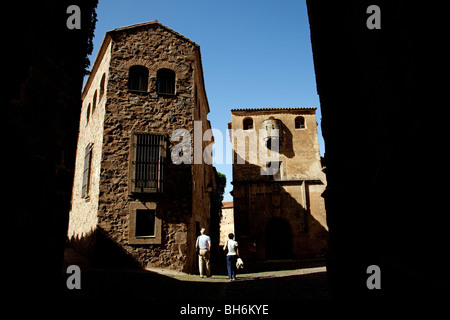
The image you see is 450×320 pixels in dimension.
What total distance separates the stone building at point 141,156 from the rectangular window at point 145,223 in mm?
35

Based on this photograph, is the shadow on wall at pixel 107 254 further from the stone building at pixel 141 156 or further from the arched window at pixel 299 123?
the arched window at pixel 299 123

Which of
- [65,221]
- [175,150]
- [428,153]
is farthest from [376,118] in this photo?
[175,150]

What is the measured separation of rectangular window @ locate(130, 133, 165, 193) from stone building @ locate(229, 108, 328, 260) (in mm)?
9787

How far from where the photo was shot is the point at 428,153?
2598 mm

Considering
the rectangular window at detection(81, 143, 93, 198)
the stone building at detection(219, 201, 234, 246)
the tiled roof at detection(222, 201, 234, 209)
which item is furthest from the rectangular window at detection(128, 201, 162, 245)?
the tiled roof at detection(222, 201, 234, 209)

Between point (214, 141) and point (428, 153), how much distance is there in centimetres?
2103

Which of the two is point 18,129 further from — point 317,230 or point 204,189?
point 317,230

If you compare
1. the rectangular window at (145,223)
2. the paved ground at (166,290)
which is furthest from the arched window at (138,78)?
the paved ground at (166,290)

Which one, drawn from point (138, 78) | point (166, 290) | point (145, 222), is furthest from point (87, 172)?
point (166, 290)

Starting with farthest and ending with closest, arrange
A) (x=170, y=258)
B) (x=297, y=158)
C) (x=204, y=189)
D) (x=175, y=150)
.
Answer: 1. (x=297, y=158)
2. (x=204, y=189)
3. (x=175, y=150)
4. (x=170, y=258)

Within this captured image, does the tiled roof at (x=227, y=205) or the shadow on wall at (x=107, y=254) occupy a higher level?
the tiled roof at (x=227, y=205)

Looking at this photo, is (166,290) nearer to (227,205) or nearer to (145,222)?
(145,222)

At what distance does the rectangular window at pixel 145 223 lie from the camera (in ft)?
35.0

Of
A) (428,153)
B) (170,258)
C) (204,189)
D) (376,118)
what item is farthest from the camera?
(204,189)
